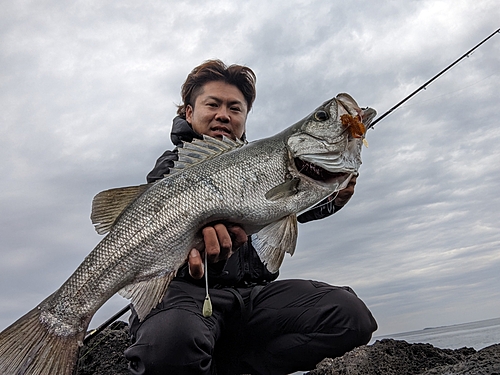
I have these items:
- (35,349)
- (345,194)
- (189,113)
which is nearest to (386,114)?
(345,194)

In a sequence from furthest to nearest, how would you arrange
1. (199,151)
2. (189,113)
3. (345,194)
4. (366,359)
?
(189,113) → (366,359) → (345,194) → (199,151)

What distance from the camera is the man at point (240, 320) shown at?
3510 millimetres

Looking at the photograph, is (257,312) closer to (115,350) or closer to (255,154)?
(255,154)

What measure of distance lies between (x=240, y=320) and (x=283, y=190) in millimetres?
1431

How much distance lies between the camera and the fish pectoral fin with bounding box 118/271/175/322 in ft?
10.9

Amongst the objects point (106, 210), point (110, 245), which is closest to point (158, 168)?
point (106, 210)

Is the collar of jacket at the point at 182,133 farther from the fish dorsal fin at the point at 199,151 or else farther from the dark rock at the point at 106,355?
the dark rock at the point at 106,355

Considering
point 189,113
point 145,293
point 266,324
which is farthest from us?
point 189,113

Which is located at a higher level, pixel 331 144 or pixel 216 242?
pixel 331 144

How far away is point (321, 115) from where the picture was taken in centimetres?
370

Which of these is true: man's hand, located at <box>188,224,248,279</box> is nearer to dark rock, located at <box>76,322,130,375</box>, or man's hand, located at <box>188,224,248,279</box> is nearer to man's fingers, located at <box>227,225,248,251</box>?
man's fingers, located at <box>227,225,248,251</box>

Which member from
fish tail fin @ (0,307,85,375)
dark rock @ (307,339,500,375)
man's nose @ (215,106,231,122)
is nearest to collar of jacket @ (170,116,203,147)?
man's nose @ (215,106,231,122)

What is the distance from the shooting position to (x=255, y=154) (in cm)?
357

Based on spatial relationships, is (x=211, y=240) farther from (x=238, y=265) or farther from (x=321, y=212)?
(x=321, y=212)
